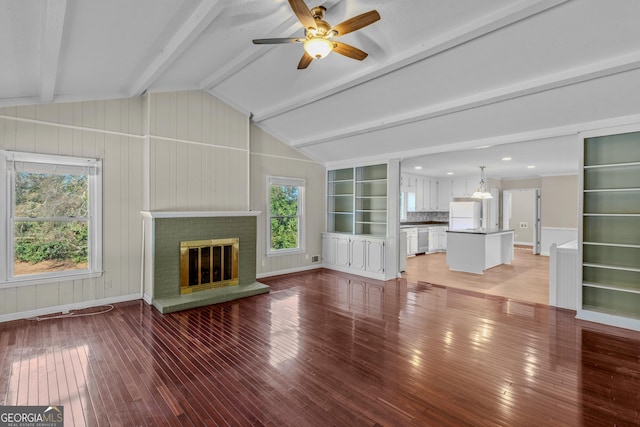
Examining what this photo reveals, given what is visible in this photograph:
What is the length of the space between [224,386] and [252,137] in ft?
15.3

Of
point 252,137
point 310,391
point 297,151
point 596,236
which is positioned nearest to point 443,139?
point 596,236

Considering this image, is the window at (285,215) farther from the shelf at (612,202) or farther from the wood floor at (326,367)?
the shelf at (612,202)

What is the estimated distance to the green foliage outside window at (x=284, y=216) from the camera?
21.4 feet

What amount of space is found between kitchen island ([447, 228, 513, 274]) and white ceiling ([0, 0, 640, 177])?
87.3 inches

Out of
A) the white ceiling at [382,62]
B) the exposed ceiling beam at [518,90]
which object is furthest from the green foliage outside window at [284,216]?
the exposed ceiling beam at [518,90]

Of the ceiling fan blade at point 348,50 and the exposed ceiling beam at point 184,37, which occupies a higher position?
the exposed ceiling beam at point 184,37

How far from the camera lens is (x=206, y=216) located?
499 centimetres

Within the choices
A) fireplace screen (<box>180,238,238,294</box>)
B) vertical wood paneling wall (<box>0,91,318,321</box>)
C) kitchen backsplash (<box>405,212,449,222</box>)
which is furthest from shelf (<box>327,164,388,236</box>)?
kitchen backsplash (<box>405,212,449,222</box>)

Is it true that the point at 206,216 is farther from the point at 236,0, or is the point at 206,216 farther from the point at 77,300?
the point at 236,0

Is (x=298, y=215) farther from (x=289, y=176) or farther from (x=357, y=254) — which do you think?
(x=357, y=254)

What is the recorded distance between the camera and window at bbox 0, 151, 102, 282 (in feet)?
12.5

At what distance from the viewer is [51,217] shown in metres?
4.12

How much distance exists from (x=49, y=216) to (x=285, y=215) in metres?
3.84

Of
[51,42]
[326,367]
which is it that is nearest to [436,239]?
[326,367]
